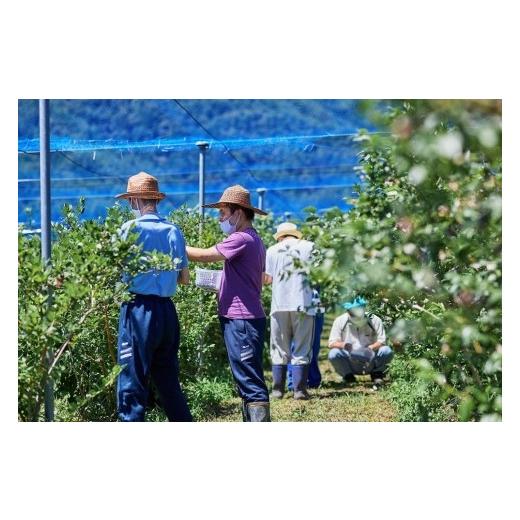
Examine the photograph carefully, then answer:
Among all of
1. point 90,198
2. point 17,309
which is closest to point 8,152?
point 17,309

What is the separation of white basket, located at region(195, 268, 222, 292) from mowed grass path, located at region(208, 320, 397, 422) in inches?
50.8

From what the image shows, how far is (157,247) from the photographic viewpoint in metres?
5.16

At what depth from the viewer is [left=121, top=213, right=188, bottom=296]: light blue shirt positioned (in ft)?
16.8

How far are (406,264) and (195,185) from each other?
32.0ft

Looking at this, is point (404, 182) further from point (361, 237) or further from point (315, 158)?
point (315, 158)

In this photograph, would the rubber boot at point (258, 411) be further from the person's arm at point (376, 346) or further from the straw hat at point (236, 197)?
the person's arm at point (376, 346)

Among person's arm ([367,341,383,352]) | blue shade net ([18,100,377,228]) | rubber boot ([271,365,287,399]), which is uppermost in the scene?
blue shade net ([18,100,377,228])

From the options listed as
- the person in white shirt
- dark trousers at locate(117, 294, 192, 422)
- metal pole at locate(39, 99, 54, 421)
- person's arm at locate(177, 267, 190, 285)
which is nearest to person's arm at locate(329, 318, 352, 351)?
the person in white shirt

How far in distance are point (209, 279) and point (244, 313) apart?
0.33 meters

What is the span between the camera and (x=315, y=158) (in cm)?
1214

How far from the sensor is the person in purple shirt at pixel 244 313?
225 inches

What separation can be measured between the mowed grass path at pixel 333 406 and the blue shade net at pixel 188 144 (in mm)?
2288

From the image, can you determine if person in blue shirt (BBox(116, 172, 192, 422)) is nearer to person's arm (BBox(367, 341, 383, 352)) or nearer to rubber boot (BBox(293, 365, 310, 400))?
rubber boot (BBox(293, 365, 310, 400))

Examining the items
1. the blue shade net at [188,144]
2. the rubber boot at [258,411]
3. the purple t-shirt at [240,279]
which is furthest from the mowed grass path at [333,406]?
the blue shade net at [188,144]
